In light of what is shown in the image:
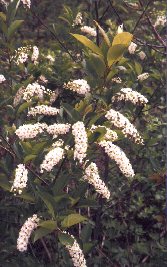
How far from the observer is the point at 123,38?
2402 mm

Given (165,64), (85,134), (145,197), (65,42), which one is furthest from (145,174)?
(85,134)

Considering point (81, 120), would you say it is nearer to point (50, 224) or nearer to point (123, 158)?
point (123, 158)

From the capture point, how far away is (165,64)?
175 inches

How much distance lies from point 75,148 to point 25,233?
0.55 meters

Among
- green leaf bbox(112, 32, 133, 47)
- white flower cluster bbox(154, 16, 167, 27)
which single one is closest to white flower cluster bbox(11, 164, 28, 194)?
green leaf bbox(112, 32, 133, 47)

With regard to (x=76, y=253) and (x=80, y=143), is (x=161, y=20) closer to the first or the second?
(x=80, y=143)

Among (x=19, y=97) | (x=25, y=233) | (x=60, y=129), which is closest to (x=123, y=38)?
(x=60, y=129)

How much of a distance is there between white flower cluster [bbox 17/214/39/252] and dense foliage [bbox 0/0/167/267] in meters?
0.05

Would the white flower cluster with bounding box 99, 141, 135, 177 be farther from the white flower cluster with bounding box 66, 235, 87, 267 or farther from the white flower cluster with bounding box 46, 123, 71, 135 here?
the white flower cluster with bounding box 66, 235, 87, 267

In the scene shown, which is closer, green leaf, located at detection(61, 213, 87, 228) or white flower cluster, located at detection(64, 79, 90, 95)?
green leaf, located at detection(61, 213, 87, 228)

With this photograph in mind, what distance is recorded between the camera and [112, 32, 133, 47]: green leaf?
2389 mm

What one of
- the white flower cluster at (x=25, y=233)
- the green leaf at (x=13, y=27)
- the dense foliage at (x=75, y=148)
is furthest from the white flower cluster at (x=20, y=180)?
the green leaf at (x=13, y=27)

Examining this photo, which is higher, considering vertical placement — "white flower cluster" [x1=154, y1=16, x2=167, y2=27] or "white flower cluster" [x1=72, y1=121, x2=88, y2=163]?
"white flower cluster" [x1=154, y1=16, x2=167, y2=27]

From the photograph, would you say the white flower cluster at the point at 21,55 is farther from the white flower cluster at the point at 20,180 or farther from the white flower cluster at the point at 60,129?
the white flower cluster at the point at 20,180
